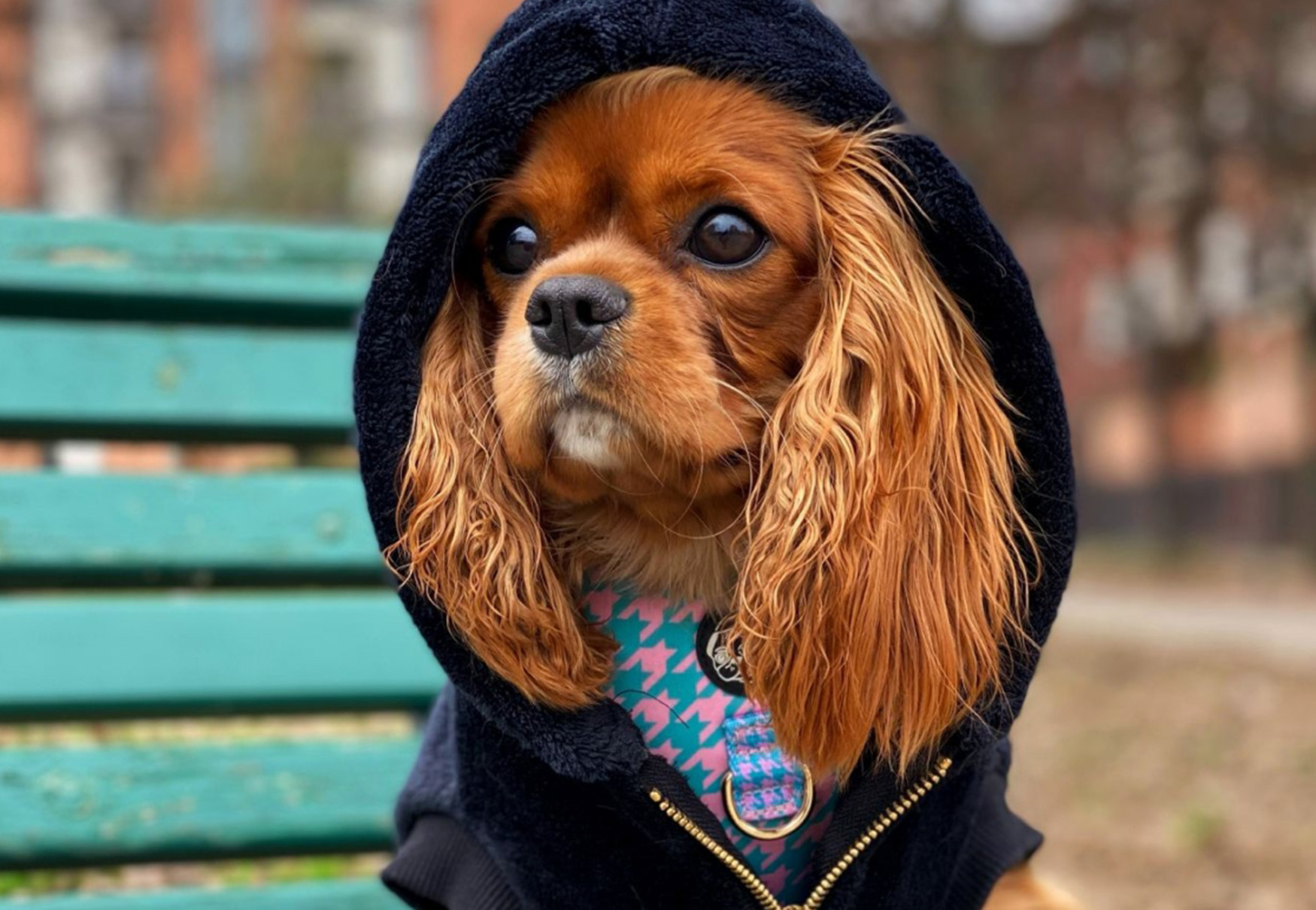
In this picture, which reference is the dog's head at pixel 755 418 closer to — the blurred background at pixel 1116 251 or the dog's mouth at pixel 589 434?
the dog's mouth at pixel 589 434

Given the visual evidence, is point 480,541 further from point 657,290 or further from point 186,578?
point 186,578

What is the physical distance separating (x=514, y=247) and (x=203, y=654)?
98 centimetres

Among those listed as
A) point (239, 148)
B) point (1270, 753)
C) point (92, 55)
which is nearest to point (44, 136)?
point (92, 55)

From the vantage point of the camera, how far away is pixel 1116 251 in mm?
16391

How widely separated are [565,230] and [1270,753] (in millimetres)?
4421

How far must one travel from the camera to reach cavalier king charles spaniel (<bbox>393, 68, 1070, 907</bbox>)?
189 cm

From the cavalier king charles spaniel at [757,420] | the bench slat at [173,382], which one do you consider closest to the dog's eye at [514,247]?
the cavalier king charles spaniel at [757,420]

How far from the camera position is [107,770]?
8.08ft

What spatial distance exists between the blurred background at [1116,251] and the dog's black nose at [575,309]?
4.09ft

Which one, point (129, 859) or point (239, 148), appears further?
point (239, 148)

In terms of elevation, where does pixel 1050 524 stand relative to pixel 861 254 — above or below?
below

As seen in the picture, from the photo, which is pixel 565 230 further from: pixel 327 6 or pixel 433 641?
pixel 327 6

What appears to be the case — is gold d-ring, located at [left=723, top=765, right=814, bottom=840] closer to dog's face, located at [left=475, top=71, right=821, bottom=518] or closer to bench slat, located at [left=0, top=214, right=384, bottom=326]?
dog's face, located at [left=475, top=71, right=821, bottom=518]

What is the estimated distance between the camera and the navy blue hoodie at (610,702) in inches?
76.5
